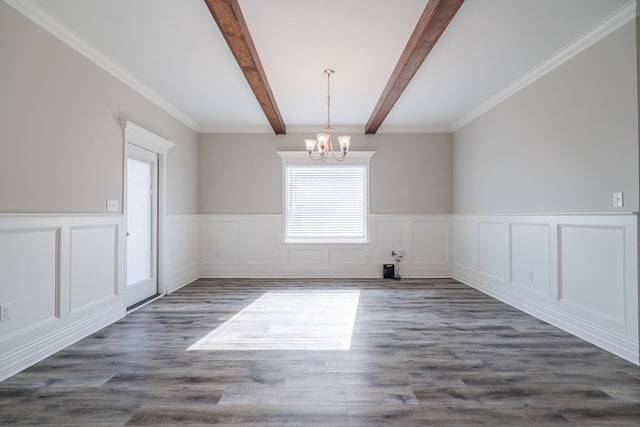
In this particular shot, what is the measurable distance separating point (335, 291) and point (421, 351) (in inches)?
87.6

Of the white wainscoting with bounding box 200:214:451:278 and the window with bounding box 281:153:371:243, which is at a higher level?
the window with bounding box 281:153:371:243

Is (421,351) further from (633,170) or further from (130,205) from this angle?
(130,205)

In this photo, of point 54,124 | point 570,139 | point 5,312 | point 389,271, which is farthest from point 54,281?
point 570,139

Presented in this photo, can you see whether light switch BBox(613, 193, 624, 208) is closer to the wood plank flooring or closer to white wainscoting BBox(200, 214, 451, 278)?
the wood plank flooring

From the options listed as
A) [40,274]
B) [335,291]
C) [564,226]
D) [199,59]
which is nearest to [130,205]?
[40,274]

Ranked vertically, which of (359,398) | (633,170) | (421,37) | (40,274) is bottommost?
(359,398)

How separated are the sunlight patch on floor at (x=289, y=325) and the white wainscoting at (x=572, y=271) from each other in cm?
197

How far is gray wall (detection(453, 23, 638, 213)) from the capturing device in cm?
263

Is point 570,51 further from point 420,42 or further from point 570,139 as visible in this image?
point 420,42

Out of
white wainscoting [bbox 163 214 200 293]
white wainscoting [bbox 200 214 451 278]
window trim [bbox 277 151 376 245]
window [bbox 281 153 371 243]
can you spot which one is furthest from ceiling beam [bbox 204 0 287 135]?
white wainscoting [bbox 200 214 451 278]

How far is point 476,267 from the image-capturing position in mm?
5074

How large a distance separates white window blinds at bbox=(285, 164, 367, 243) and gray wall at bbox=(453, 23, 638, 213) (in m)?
2.04

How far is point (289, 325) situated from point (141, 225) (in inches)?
94.5

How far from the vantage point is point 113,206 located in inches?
139
